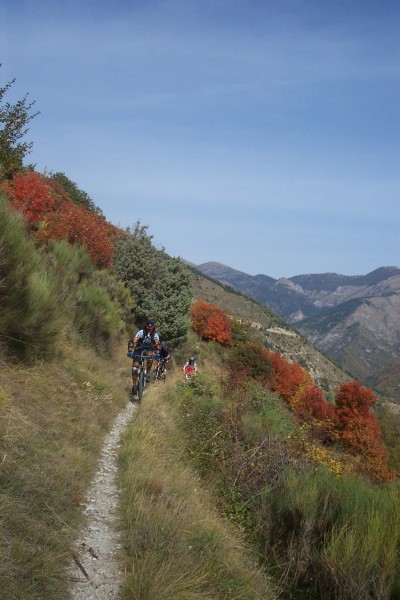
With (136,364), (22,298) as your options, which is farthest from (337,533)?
(136,364)

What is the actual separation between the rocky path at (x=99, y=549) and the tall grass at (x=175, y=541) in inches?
6.1

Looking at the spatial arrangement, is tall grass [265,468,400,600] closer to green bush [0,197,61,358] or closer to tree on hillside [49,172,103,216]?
green bush [0,197,61,358]

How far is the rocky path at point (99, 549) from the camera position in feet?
12.9

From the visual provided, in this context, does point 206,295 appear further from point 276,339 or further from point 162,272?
point 162,272

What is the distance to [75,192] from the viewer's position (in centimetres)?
4484

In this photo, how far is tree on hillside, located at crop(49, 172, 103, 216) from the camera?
44.3 meters

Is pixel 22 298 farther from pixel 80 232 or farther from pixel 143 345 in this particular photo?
pixel 80 232

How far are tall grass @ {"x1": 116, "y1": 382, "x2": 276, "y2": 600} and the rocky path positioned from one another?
154mm

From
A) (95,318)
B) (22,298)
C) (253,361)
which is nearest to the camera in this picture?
(22,298)

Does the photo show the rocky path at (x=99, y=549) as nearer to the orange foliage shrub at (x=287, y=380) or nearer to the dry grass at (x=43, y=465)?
the dry grass at (x=43, y=465)

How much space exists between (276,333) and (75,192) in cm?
8869

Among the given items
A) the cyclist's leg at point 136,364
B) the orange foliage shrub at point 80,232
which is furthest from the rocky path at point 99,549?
the orange foliage shrub at point 80,232

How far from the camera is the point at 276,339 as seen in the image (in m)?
119

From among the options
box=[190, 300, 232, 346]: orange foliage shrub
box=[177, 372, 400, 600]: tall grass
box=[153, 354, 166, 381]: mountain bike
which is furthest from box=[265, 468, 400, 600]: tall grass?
box=[190, 300, 232, 346]: orange foliage shrub
